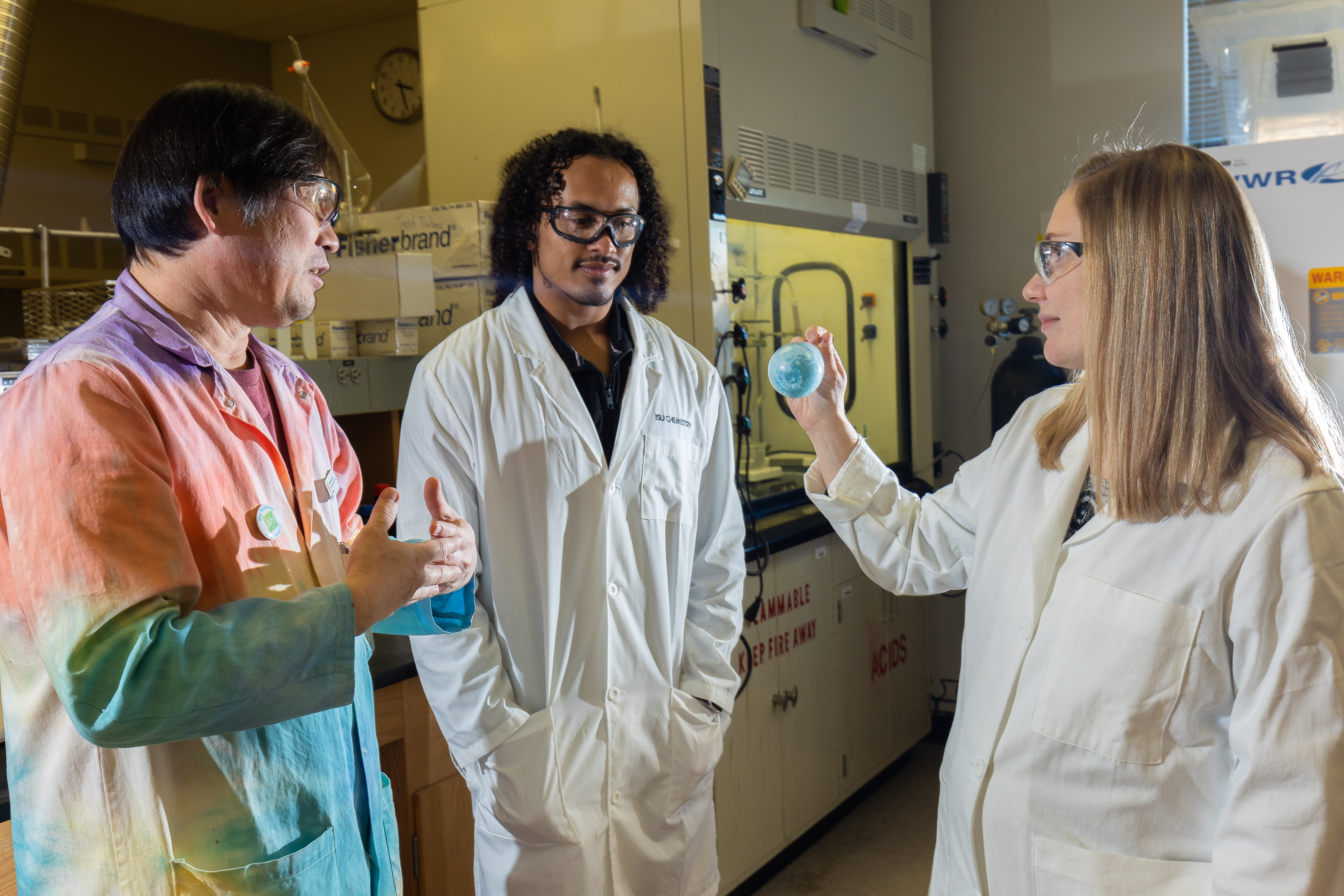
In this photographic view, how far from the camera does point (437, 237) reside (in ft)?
8.61

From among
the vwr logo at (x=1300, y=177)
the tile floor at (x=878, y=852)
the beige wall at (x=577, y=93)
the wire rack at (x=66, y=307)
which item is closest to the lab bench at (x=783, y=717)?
the tile floor at (x=878, y=852)

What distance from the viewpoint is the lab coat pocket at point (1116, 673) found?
3.82 ft

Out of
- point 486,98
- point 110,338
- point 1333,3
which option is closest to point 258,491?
point 110,338

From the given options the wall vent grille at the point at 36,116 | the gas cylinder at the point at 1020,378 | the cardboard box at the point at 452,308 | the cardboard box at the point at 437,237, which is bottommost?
the gas cylinder at the point at 1020,378

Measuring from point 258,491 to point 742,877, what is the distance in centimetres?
208

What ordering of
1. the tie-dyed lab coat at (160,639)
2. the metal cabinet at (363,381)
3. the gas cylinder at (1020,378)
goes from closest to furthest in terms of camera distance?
the tie-dyed lab coat at (160,639)
the metal cabinet at (363,381)
the gas cylinder at (1020,378)

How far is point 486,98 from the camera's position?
2.81 meters

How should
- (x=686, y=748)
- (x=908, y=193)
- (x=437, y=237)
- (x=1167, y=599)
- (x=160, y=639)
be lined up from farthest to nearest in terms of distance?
(x=908, y=193), (x=437, y=237), (x=686, y=748), (x=1167, y=599), (x=160, y=639)

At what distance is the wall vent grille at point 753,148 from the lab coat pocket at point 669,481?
1064 millimetres

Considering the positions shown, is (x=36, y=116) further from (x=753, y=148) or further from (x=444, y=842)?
(x=444, y=842)

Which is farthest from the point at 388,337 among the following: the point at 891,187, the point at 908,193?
the point at 908,193

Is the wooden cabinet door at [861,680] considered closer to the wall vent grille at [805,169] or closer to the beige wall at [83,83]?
the wall vent grille at [805,169]

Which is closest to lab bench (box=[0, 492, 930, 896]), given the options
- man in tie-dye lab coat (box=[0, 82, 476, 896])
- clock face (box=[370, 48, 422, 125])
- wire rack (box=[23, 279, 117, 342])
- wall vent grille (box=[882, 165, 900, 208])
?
man in tie-dye lab coat (box=[0, 82, 476, 896])

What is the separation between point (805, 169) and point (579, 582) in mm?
1664
